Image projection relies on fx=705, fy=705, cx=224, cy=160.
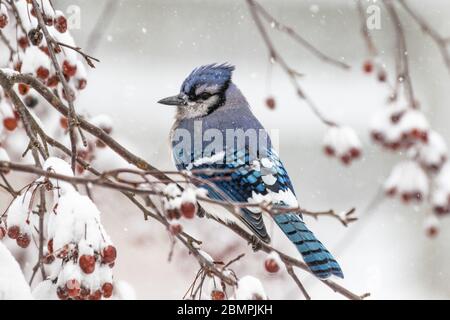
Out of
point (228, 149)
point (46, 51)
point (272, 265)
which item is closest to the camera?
point (272, 265)

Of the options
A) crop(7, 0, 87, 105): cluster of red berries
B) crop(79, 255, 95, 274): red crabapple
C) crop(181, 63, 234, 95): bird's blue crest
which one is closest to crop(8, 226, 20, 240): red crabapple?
crop(79, 255, 95, 274): red crabapple

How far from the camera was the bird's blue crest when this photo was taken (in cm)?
289

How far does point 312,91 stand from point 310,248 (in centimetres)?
461

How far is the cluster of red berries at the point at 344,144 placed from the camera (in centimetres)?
247

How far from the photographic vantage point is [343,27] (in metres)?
6.78

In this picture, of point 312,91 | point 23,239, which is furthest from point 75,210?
point 312,91

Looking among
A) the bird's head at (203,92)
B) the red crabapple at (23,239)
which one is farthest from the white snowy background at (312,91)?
the red crabapple at (23,239)

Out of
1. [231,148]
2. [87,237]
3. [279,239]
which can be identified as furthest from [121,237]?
[87,237]

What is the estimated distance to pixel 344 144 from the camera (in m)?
2.48

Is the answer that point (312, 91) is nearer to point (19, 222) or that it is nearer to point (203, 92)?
point (203, 92)

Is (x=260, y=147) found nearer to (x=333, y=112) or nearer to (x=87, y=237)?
(x=87, y=237)

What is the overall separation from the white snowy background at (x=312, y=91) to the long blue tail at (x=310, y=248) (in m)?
3.22

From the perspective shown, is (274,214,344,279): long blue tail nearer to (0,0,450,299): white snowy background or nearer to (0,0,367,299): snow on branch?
(0,0,367,299): snow on branch
